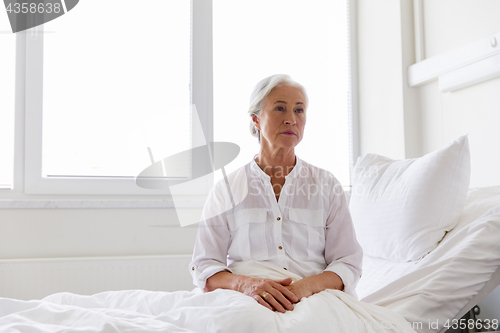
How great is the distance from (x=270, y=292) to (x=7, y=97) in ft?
5.98

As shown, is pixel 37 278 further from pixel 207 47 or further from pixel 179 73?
pixel 207 47

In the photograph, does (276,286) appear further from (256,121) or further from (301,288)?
(256,121)

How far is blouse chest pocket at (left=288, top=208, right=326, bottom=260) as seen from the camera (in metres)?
1.42

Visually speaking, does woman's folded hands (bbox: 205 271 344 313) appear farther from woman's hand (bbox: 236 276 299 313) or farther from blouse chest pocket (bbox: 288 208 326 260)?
blouse chest pocket (bbox: 288 208 326 260)

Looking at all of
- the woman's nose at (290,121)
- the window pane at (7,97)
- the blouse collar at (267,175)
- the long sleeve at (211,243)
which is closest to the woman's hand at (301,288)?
the long sleeve at (211,243)

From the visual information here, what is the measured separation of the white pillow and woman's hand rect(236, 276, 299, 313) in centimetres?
52

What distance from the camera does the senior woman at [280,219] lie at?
138 cm

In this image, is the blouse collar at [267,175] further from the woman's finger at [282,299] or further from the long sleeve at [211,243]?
the woman's finger at [282,299]

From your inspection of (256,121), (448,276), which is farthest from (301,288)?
(256,121)

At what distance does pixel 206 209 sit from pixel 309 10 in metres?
1.83

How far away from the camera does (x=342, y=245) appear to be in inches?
55.6

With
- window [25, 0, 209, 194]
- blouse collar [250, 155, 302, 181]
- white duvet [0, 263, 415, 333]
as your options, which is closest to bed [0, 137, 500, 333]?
white duvet [0, 263, 415, 333]

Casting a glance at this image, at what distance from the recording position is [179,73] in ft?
8.18

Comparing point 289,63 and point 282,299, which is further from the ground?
point 289,63
